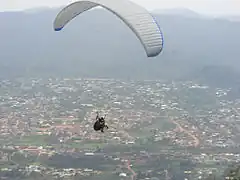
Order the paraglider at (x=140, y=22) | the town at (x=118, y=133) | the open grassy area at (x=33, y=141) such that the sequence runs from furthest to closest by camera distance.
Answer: the open grassy area at (x=33, y=141) → the town at (x=118, y=133) → the paraglider at (x=140, y=22)

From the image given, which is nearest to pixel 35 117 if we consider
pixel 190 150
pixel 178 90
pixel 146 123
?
pixel 146 123

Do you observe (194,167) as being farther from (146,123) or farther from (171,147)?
(146,123)

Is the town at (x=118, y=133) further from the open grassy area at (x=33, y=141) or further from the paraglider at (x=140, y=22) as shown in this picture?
the paraglider at (x=140, y=22)

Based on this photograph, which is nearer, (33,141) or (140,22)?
(140,22)

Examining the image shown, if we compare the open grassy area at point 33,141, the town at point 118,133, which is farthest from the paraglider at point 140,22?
the open grassy area at point 33,141

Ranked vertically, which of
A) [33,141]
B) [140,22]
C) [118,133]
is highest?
[140,22]

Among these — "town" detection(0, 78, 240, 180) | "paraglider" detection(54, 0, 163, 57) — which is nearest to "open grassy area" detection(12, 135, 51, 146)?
"town" detection(0, 78, 240, 180)

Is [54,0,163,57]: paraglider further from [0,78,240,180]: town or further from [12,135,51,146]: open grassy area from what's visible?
[12,135,51,146]: open grassy area

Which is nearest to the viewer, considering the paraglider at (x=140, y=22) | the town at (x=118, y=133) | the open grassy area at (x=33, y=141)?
the paraglider at (x=140, y=22)

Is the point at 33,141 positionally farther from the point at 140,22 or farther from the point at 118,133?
the point at 140,22

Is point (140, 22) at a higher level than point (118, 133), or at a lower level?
higher

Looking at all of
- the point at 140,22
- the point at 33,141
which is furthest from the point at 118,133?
the point at 140,22

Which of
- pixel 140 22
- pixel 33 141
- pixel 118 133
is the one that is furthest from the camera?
pixel 118 133
